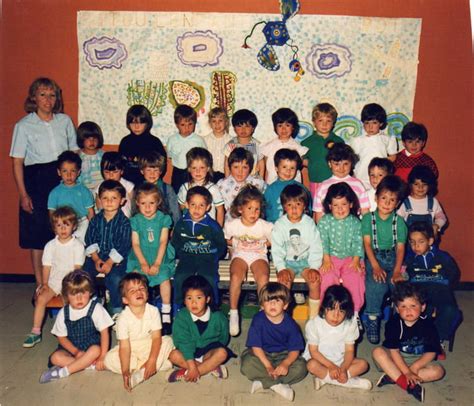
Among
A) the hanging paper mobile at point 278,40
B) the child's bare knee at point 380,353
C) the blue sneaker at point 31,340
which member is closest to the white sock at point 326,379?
the child's bare knee at point 380,353

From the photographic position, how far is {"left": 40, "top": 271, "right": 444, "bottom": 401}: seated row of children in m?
3.68

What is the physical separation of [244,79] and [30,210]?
2.38 metres

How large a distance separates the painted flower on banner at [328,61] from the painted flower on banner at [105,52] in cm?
185

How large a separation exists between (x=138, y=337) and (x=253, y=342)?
0.79 m

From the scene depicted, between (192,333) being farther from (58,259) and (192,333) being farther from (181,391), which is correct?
Result: (58,259)

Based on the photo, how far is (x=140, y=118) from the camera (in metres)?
5.24

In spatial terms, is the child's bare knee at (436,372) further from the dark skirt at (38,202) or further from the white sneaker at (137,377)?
the dark skirt at (38,202)

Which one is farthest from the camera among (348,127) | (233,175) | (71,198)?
(348,127)

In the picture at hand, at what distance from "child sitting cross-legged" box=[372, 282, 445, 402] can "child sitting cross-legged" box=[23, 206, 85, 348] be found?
236 centimetres

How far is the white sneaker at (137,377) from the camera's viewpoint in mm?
3686

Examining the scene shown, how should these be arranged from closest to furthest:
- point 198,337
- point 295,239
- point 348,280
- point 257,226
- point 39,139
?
point 198,337, point 348,280, point 295,239, point 257,226, point 39,139

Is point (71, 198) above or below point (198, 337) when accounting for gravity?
above

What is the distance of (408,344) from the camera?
380 cm

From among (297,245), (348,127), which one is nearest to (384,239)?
(297,245)
